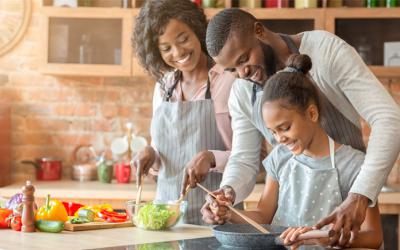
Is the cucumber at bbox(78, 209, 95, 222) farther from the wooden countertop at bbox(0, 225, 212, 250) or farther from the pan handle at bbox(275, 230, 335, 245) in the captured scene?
the pan handle at bbox(275, 230, 335, 245)

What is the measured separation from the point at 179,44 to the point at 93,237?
2.75 ft

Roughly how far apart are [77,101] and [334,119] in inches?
115

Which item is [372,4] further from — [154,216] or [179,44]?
[154,216]

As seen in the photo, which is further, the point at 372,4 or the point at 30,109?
the point at 30,109

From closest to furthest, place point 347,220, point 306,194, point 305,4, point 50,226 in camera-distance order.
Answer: point 347,220, point 306,194, point 50,226, point 305,4

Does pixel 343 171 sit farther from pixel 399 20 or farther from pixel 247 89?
pixel 399 20

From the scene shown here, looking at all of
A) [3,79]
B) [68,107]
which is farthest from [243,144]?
[3,79]

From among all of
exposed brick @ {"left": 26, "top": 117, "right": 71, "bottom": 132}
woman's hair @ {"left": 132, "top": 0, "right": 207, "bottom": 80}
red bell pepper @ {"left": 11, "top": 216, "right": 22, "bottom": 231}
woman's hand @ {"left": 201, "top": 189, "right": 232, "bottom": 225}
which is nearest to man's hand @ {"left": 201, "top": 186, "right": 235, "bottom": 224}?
woman's hand @ {"left": 201, "top": 189, "right": 232, "bottom": 225}

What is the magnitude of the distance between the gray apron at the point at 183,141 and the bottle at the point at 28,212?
0.65 m

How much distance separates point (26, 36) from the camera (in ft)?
Result: 16.5

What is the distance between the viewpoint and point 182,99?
3102mm

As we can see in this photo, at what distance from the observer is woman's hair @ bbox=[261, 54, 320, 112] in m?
2.27

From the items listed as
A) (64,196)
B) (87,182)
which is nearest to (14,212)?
(64,196)

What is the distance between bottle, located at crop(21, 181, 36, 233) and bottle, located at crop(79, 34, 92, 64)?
2327 mm
